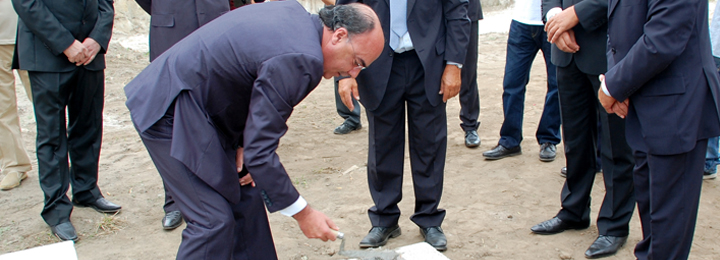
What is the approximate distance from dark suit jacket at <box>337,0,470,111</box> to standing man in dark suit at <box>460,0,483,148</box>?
1957 mm

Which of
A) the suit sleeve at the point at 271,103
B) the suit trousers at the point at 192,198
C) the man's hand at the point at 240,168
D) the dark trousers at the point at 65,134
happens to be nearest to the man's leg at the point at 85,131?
the dark trousers at the point at 65,134

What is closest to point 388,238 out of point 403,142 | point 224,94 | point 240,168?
point 403,142

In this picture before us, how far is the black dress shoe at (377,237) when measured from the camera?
135 inches

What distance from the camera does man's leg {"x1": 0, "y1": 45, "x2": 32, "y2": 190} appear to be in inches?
177

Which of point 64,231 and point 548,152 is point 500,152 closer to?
point 548,152

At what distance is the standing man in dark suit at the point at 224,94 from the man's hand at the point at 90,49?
5.10 ft

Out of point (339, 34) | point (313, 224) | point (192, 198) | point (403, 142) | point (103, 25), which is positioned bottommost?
point (403, 142)

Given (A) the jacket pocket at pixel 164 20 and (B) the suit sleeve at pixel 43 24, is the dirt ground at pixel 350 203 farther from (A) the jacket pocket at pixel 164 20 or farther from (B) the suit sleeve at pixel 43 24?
(A) the jacket pocket at pixel 164 20

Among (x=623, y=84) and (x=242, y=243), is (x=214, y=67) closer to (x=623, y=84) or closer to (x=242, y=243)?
(x=242, y=243)

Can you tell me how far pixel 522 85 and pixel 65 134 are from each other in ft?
11.6

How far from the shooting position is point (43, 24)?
11.6ft

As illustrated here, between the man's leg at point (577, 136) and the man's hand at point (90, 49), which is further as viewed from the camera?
the man's hand at point (90, 49)

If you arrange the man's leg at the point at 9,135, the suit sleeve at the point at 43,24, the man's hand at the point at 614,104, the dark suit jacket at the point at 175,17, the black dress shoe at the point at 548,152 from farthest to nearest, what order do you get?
1. the black dress shoe at the point at 548,152
2. the man's leg at the point at 9,135
3. the dark suit jacket at the point at 175,17
4. the suit sleeve at the point at 43,24
5. the man's hand at the point at 614,104

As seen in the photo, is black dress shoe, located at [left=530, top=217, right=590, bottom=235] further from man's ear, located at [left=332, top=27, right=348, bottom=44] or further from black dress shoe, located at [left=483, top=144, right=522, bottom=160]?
man's ear, located at [left=332, top=27, right=348, bottom=44]
